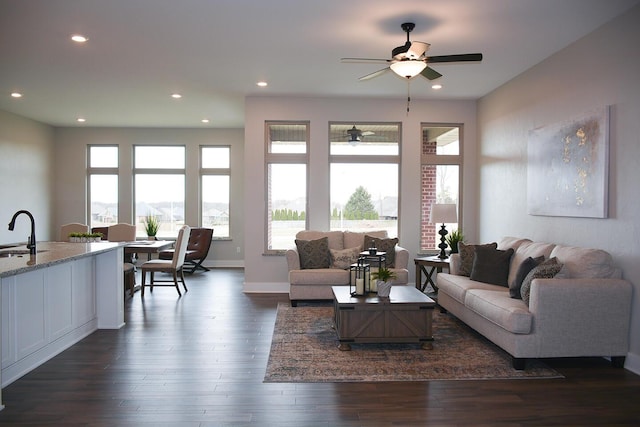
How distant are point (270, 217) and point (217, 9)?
375cm

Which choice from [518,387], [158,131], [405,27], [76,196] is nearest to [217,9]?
[405,27]

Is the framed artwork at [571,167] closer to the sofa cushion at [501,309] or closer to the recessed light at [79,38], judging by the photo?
the sofa cushion at [501,309]

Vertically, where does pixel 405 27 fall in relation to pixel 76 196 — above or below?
above

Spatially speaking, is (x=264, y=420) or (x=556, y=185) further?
(x=556, y=185)

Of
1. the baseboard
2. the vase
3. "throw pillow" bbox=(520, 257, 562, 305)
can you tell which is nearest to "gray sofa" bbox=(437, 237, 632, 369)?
"throw pillow" bbox=(520, 257, 562, 305)

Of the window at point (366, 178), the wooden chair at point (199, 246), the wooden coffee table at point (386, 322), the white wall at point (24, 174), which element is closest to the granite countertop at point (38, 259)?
the wooden coffee table at point (386, 322)

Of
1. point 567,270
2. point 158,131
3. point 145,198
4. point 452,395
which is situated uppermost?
point 158,131

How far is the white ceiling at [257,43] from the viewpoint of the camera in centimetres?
391

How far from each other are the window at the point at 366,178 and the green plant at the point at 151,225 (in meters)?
4.36

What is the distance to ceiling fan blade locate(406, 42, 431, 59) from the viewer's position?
12.7ft

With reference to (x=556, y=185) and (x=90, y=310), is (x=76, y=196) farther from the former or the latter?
(x=556, y=185)

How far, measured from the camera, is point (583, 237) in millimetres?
4543

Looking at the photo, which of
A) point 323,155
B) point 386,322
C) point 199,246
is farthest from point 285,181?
point 386,322

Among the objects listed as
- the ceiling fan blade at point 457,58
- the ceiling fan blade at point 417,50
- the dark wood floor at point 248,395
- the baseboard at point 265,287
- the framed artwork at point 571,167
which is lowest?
the dark wood floor at point 248,395
